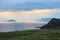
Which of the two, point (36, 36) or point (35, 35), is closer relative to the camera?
point (36, 36)

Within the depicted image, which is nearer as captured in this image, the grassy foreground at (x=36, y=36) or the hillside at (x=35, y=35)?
the grassy foreground at (x=36, y=36)

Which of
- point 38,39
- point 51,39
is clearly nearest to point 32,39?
point 38,39

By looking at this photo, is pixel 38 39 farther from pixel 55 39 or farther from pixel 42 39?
pixel 55 39

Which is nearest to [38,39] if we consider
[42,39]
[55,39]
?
[42,39]

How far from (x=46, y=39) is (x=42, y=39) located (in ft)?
4.17

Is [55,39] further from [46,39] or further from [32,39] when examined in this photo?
[32,39]

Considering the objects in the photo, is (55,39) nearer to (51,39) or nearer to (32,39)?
(51,39)

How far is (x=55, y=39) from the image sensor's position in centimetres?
5312

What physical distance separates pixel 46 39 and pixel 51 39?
5.54ft

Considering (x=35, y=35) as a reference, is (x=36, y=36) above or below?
below

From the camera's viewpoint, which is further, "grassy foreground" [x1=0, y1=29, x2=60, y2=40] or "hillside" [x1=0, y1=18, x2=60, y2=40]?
"hillside" [x1=0, y1=18, x2=60, y2=40]

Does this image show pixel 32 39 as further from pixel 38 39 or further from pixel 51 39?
pixel 51 39

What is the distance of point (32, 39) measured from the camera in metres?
53.4

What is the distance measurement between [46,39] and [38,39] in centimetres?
253
